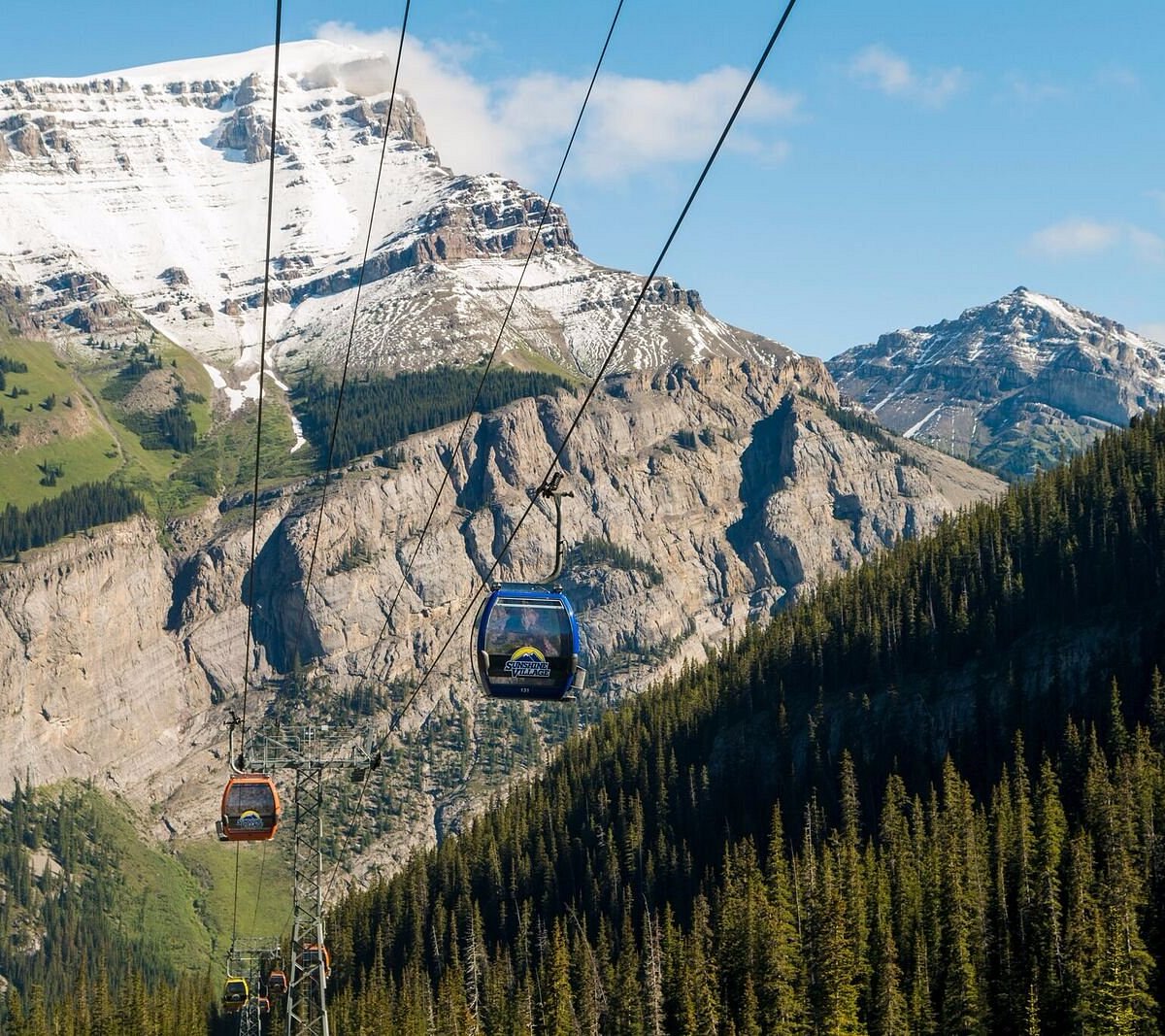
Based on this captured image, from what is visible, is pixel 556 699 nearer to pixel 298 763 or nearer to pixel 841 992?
pixel 298 763

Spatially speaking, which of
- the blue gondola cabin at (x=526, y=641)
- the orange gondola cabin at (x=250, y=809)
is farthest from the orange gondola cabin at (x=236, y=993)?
the blue gondola cabin at (x=526, y=641)

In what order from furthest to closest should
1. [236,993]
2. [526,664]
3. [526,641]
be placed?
[236,993] < [526,664] < [526,641]

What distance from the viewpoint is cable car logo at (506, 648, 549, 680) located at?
56.2 meters

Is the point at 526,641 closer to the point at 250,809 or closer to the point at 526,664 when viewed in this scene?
the point at 526,664

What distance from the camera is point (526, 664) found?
56.2 meters

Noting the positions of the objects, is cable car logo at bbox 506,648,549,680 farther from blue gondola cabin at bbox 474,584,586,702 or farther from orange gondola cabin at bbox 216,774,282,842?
orange gondola cabin at bbox 216,774,282,842

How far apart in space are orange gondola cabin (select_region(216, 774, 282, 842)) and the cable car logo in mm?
34375

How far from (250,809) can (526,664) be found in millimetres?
36042

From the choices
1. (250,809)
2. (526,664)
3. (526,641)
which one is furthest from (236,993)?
(526,641)

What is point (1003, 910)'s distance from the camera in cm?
13238

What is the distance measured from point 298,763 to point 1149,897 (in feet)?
242

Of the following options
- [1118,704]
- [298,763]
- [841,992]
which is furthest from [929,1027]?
[1118,704]

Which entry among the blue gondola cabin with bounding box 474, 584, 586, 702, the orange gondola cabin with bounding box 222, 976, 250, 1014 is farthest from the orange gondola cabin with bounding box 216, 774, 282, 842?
the orange gondola cabin with bounding box 222, 976, 250, 1014

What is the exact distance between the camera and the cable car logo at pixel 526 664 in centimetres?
5616
